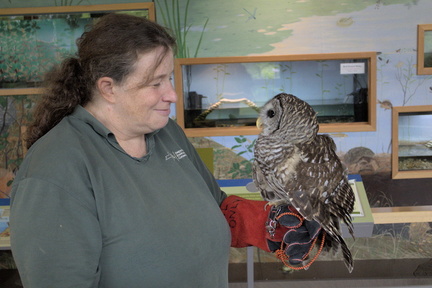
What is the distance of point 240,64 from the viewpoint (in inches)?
129

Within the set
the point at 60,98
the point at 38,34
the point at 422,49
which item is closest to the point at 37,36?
the point at 38,34

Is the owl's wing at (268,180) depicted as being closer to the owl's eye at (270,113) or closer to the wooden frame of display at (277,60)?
the owl's eye at (270,113)

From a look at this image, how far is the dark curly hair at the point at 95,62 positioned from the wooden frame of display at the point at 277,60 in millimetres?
1786

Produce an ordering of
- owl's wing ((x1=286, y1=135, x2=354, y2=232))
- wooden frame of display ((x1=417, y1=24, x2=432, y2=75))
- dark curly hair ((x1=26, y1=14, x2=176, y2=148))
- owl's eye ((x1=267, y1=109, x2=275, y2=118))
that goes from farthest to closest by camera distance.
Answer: wooden frame of display ((x1=417, y1=24, x2=432, y2=75))
owl's eye ((x1=267, y1=109, x2=275, y2=118))
owl's wing ((x1=286, y1=135, x2=354, y2=232))
dark curly hair ((x1=26, y1=14, x2=176, y2=148))

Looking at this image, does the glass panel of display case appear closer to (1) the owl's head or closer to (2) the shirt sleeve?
(1) the owl's head

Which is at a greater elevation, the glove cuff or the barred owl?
the barred owl

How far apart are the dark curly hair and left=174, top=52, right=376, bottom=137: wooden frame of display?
5.86ft

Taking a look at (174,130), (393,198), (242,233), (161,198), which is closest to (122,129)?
(161,198)

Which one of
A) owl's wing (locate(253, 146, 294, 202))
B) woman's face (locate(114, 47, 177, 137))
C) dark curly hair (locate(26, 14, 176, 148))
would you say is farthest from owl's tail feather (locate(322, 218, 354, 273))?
dark curly hair (locate(26, 14, 176, 148))

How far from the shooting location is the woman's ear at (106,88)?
1333 millimetres

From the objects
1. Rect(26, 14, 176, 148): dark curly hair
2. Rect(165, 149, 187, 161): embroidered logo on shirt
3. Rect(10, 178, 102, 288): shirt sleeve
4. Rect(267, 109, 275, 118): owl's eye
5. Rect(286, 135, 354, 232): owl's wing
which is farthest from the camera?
Rect(267, 109, 275, 118): owl's eye

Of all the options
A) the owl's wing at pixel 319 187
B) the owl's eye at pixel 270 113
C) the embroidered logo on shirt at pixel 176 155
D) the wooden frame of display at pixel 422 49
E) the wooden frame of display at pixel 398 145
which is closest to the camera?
the embroidered logo on shirt at pixel 176 155

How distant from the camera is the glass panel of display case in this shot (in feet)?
10.4

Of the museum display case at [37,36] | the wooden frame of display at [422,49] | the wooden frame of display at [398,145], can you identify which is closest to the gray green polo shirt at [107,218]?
the museum display case at [37,36]
